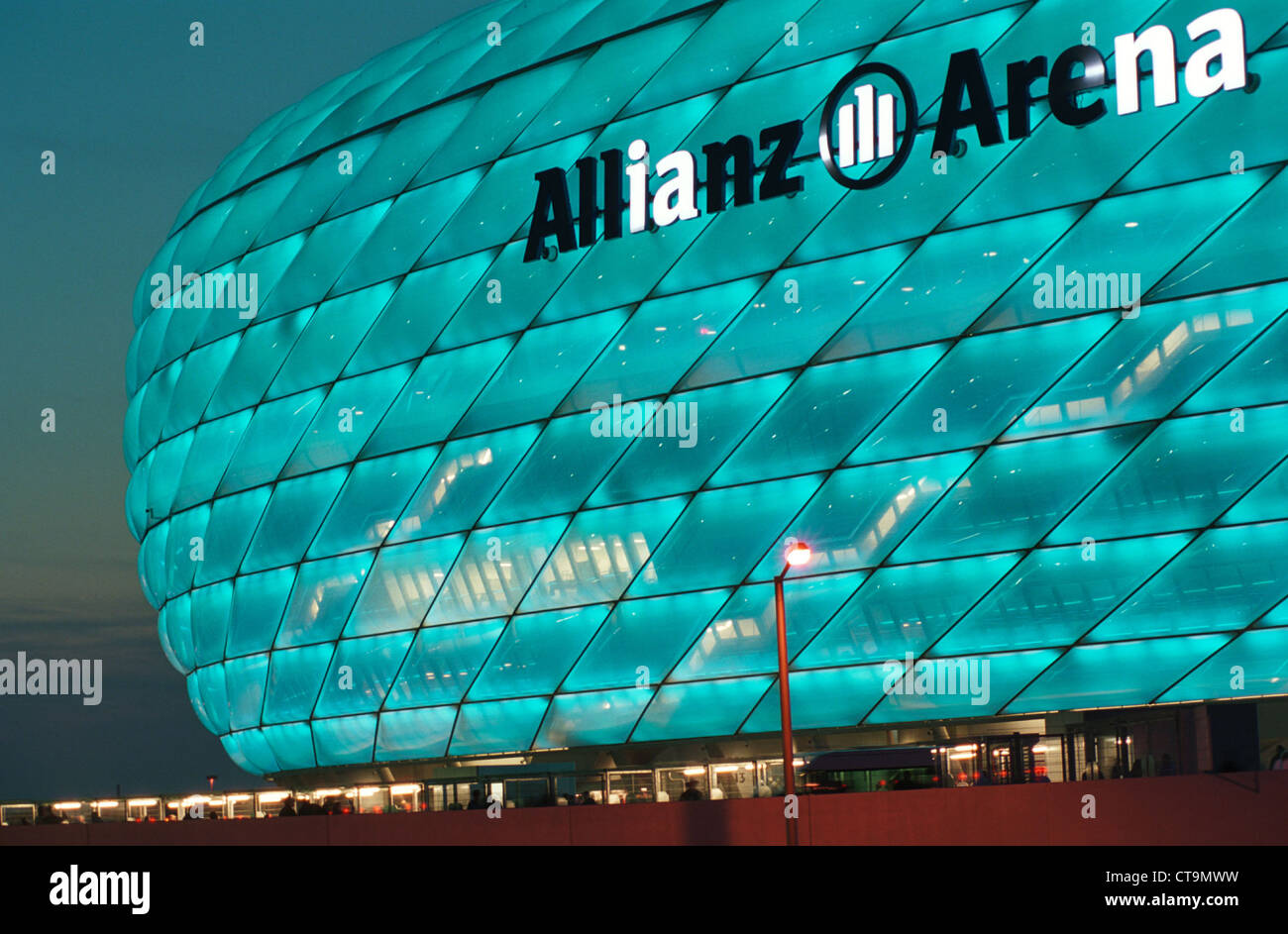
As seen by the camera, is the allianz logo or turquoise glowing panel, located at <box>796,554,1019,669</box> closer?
the allianz logo

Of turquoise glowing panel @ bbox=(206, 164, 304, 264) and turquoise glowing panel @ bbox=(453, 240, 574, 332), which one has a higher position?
turquoise glowing panel @ bbox=(206, 164, 304, 264)

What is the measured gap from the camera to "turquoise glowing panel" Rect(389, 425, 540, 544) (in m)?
30.6

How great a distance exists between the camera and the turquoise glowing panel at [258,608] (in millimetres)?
35312

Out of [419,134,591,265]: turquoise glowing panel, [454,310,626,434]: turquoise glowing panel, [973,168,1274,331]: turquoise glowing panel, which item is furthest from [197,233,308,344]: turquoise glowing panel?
[973,168,1274,331]: turquoise glowing panel

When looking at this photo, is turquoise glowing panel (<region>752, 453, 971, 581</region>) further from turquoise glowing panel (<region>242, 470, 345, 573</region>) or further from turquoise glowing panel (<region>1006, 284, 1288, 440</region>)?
turquoise glowing panel (<region>242, 470, 345, 573</region>)

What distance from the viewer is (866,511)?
26438 millimetres

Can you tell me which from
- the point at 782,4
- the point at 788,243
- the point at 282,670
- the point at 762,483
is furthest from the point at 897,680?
the point at 282,670

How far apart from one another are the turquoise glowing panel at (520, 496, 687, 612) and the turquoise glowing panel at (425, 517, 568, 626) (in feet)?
1.04

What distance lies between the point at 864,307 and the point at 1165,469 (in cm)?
569

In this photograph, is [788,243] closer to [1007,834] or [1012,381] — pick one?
[1012,381]

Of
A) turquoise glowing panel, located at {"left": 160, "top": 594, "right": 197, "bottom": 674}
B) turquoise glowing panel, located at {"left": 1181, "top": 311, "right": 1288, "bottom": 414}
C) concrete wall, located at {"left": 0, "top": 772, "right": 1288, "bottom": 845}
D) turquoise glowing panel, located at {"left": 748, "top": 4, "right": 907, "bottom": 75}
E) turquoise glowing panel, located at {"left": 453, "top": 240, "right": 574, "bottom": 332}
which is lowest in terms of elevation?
concrete wall, located at {"left": 0, "top": 772, "right": 1288, "bottom": 845}

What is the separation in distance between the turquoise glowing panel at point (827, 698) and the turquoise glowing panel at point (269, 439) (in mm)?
13126

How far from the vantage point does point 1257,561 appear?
2350 centimetres

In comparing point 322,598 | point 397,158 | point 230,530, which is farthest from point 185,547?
point 397,158
